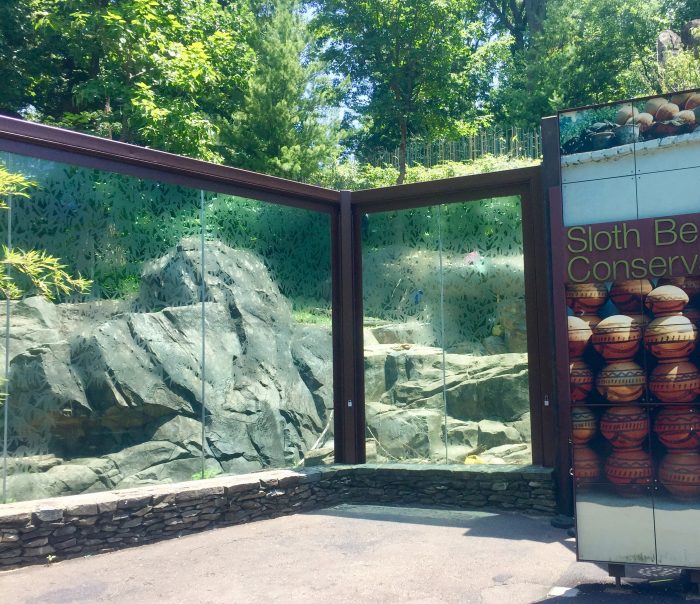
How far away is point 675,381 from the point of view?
5.23 metres

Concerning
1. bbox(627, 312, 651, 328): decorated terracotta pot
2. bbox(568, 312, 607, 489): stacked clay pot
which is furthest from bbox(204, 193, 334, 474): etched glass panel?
bbox(627, 312, 651, 328): decorated terracotta pot

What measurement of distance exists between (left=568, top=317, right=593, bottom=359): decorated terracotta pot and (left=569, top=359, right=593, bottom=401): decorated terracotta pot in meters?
0.07

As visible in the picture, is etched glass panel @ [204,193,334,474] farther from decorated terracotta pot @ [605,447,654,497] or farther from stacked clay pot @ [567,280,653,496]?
decorated terracotta pot @ [605,447,654,497]

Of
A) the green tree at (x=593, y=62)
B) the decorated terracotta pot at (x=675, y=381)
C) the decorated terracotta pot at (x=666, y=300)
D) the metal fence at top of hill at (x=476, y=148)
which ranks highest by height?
the green tree at (x=593, y=62)

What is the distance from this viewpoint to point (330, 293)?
31.2ft

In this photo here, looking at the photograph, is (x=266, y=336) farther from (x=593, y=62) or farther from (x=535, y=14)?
(x=535, y=14)

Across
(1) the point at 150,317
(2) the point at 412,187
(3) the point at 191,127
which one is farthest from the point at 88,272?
(3) the point at 191,127

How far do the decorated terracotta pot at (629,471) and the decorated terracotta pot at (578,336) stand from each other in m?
0.74

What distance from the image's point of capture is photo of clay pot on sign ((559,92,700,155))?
5.38 meters

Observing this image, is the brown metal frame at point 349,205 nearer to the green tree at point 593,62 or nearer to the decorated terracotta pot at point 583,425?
the decorated terracotta pot at point 583,425

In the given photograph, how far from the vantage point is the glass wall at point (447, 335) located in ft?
28.3

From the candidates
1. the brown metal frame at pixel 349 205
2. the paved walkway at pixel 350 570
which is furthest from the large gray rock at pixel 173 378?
the paved walkway at pixel 350 570

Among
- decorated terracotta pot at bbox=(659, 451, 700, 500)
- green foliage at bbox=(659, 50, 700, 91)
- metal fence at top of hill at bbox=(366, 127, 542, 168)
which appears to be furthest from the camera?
metal fence at top of hill at bbox=(366, 127, 542, 168)

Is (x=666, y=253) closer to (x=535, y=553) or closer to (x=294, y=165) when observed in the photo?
(x=535, y=553)
